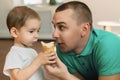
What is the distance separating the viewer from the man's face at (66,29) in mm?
1492

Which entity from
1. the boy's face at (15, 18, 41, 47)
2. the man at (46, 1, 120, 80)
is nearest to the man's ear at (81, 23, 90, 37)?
the man at (46, 1, 120, 80)

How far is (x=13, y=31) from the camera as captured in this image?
4.80 feet

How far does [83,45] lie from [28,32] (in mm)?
376

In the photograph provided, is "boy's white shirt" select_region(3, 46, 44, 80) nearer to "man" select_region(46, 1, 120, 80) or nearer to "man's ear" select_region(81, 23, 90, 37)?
"man" select_region(46, 1, 120, 80)

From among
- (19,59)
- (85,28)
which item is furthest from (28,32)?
(85,28)

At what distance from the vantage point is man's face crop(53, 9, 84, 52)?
1.49 metres

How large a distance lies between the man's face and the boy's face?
0.12 meters

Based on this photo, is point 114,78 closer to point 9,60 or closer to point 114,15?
point 9,60

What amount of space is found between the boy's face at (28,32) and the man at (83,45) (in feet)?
0.39

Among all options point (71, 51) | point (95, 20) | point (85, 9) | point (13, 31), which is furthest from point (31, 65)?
Result: point (95, 20)

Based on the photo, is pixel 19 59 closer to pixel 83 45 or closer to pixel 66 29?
pixel 66 29

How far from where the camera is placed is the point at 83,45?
160 centimetres

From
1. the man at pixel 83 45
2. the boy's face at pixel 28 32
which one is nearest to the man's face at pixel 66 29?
the man at pixel 83 45

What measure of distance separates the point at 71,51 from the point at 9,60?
422 mm
